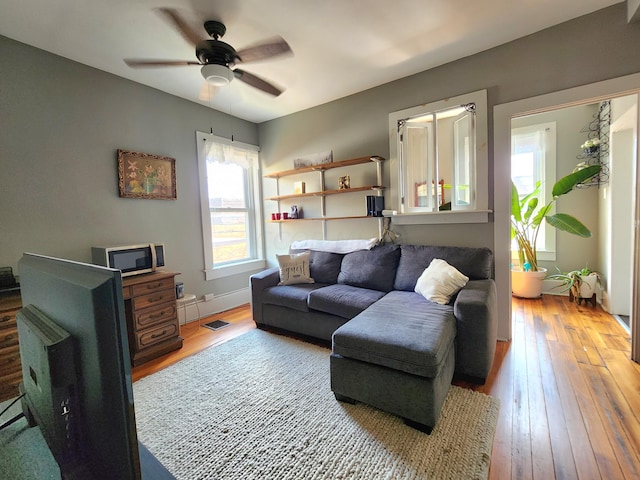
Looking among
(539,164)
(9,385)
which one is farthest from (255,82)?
(539,164)

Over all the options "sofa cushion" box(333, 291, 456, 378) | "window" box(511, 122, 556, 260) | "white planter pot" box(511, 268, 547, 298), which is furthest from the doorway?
"window" box(511, 122, 556, 260)

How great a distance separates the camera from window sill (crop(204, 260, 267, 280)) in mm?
3631

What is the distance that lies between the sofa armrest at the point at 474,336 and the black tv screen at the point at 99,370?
2036 millimetres

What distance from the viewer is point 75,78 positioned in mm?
2506

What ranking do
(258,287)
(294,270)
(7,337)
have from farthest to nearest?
(294,270) < (258,287) < (7,337)

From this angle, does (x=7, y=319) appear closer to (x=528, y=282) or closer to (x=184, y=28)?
(x=184, y=28)

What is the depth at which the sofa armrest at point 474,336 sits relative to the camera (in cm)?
196

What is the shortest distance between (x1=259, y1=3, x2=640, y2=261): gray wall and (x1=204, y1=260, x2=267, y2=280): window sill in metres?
0.49

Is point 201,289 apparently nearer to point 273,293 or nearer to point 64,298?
point 273,293

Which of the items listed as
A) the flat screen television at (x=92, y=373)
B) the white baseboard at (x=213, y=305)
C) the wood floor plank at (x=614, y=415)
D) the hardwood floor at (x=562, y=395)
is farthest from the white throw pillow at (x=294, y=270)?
the flat screen television at (x=92, y=373)

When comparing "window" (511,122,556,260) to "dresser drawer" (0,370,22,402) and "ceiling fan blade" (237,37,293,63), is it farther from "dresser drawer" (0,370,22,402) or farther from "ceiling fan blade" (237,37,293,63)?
"dresser drawer" (0,370,22,402)

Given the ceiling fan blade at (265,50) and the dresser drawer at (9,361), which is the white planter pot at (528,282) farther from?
the dresser drawer at (9,361)

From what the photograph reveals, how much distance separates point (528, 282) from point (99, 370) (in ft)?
15.1

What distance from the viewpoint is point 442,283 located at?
2322 mm
